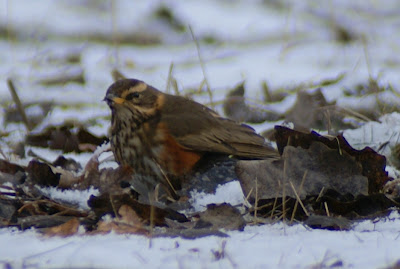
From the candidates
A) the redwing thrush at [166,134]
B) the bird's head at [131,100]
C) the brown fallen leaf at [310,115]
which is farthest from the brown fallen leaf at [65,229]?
the brown fallen leaf at [310,115]

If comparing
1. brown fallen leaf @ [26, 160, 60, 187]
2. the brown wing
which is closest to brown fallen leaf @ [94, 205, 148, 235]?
brown fallen leaf @ [26, 160, 60, 187]

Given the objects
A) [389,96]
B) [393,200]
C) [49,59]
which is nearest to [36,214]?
[393,200]

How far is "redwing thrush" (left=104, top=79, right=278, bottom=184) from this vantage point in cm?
413

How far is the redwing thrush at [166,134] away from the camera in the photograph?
13.6ft

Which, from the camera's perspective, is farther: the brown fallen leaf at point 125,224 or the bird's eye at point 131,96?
the bird's eye at point 131,96

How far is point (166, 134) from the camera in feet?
13.9

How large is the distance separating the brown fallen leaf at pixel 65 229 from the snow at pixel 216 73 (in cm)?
6

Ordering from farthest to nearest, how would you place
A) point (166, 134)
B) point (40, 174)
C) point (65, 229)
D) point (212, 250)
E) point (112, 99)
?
point (112, 99), point (166, 134), point (40, 174), point (65, 229), point (212, 250)

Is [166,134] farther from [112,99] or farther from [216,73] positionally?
[216,73]

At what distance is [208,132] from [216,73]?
3.93 metres

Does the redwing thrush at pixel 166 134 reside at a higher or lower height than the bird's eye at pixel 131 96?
lower

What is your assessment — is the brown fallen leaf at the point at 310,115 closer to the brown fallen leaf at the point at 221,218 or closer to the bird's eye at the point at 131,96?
the bird's eye at the point at 131,96

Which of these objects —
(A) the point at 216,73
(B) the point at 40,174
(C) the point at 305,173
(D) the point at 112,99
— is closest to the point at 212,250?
(C) the point at 305,173

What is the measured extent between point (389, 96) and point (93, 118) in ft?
7.50
